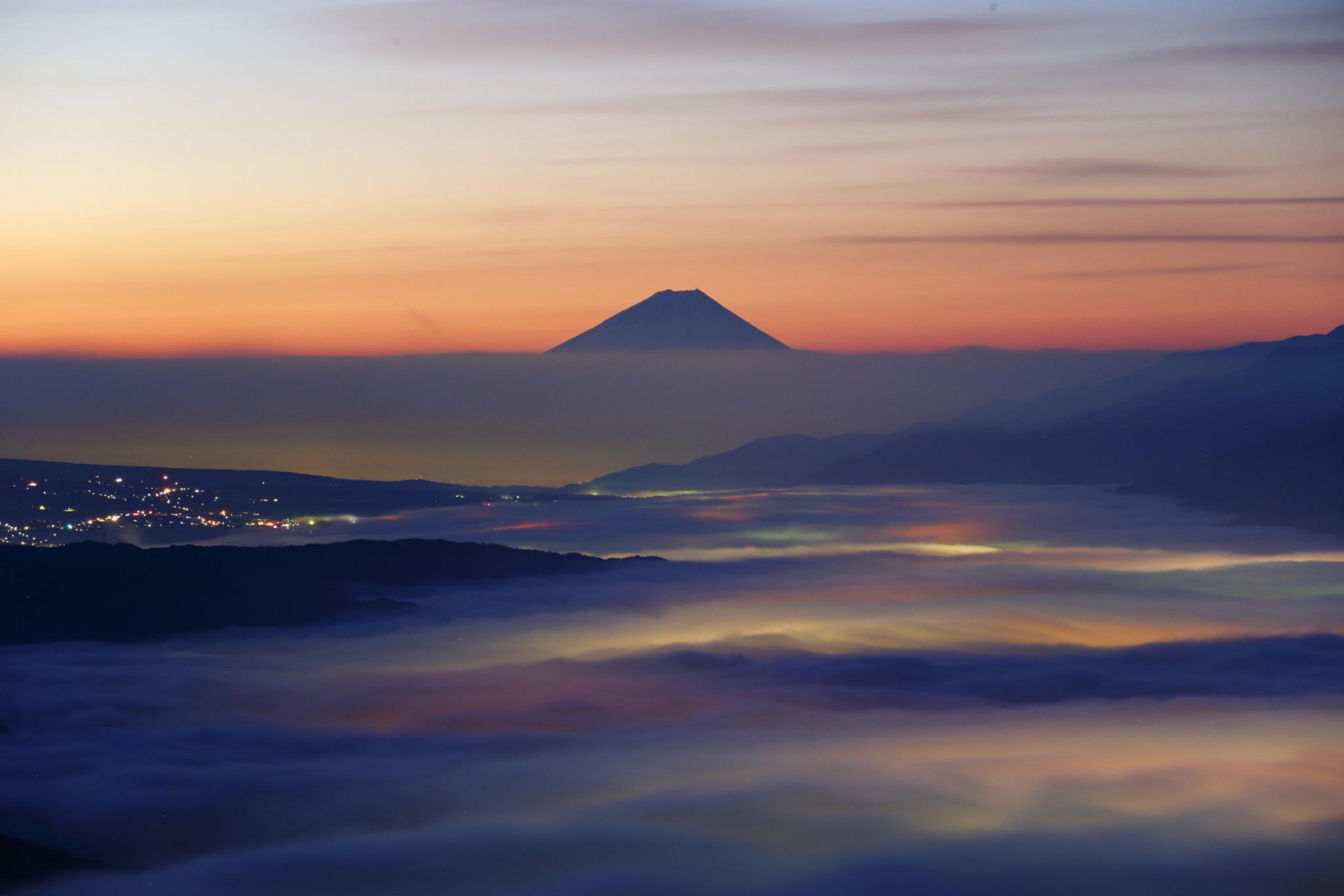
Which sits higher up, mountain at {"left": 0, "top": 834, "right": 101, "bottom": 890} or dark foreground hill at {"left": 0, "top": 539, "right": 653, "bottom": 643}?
dark foreground hill at {"left": 0, "top": 539, "right": 653, "bottom": 643}

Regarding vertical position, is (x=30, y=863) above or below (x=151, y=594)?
below

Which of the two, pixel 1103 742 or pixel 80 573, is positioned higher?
pixel 80 573

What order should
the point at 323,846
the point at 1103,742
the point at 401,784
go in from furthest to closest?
1. the point at 1103,742
2. the point at 401,784
3. the point at 323,846

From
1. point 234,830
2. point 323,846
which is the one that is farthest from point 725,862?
point 234,830

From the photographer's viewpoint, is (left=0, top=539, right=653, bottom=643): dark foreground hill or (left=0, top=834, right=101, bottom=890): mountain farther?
(left=0, top=539, right=653, bottom=643): dark foreground hill

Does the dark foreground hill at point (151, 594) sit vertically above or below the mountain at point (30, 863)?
above

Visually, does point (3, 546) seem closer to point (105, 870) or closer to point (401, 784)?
point (401, 784)

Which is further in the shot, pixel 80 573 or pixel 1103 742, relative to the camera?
pixel 80 573

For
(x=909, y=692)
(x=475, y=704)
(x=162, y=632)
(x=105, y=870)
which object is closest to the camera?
(x=105, y=870)

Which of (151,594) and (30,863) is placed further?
(151,594)

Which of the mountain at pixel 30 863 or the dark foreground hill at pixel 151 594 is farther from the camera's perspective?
the dark foreground hill at pixel 151 594
